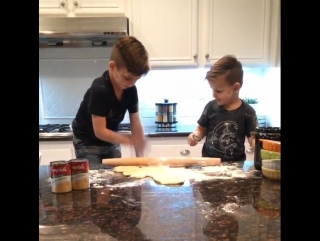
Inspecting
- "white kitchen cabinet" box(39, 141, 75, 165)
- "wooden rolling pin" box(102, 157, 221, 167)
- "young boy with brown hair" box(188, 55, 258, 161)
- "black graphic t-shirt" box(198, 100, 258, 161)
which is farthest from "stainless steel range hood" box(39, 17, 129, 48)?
"wooden rolling pin" box(102, 157, 221, 167)

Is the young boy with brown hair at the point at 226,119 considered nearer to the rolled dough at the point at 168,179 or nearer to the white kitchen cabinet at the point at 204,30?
the rolled dough at the point at 168,179

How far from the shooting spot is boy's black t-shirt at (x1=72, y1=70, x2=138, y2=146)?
163 cm

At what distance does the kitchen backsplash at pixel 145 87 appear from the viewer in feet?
9.04

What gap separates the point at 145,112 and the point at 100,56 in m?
0.57

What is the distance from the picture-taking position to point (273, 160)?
1139 mm

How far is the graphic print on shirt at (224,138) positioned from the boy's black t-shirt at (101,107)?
0.42 metres

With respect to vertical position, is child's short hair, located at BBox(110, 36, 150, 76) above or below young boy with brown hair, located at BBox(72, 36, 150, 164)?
above

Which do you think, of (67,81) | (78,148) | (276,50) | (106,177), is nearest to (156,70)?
(67,81)

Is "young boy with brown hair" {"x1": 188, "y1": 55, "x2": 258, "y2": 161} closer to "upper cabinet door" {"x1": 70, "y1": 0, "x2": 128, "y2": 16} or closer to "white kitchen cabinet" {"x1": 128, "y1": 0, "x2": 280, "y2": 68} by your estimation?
"white kitchen cabinet" {"x1": 128, "y1": 0, "x2": 280, "y2": 68}

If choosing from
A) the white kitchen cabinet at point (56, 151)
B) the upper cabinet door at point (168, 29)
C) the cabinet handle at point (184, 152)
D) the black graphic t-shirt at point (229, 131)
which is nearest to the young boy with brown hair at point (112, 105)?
the black graphic t-shirt at point (229, 131)

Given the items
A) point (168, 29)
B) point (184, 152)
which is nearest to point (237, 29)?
point (168, 29)

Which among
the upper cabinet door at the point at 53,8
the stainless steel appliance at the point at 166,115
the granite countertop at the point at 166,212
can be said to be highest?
the upper cabinet door at the point at 53,8

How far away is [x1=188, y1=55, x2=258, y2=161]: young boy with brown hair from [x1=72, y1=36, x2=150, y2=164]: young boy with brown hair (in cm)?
35
